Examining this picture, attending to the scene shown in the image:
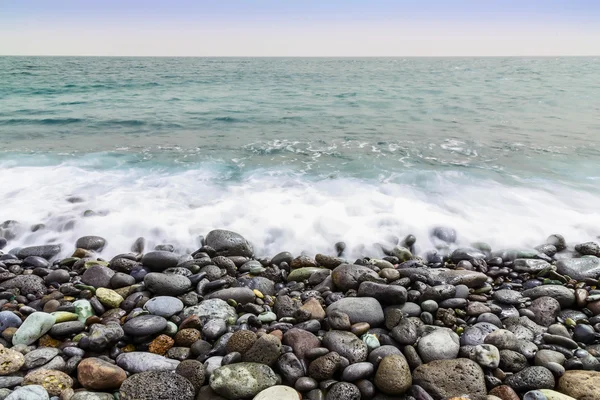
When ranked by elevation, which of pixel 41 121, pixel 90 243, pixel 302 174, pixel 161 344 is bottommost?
pixel 161 344

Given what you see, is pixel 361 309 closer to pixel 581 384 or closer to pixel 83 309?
pixel 581 384

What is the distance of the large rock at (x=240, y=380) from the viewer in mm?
2803

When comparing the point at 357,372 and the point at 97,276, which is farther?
the point at 97,276

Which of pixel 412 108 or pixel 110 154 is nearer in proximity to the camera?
pixel 110 154

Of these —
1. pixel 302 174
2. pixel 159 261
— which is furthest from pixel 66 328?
pixel 302 174

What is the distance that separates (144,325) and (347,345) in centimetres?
163

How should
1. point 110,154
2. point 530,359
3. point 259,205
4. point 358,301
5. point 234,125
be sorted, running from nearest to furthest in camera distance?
point 530,359 < point 358,301 < point 259,205 < point 110,154 < point 234,125

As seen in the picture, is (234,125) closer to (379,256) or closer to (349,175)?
(349,175)

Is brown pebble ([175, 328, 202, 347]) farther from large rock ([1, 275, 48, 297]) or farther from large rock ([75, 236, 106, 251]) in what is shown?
large rock ([75, 236, 106, 251])

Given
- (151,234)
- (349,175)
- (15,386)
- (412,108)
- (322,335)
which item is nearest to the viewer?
(15,386)

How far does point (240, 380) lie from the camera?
284cm

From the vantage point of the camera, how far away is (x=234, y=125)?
48.2ft

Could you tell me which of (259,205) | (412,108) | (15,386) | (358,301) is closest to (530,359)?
→ (358,301)

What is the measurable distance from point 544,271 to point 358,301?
7.42 feet
